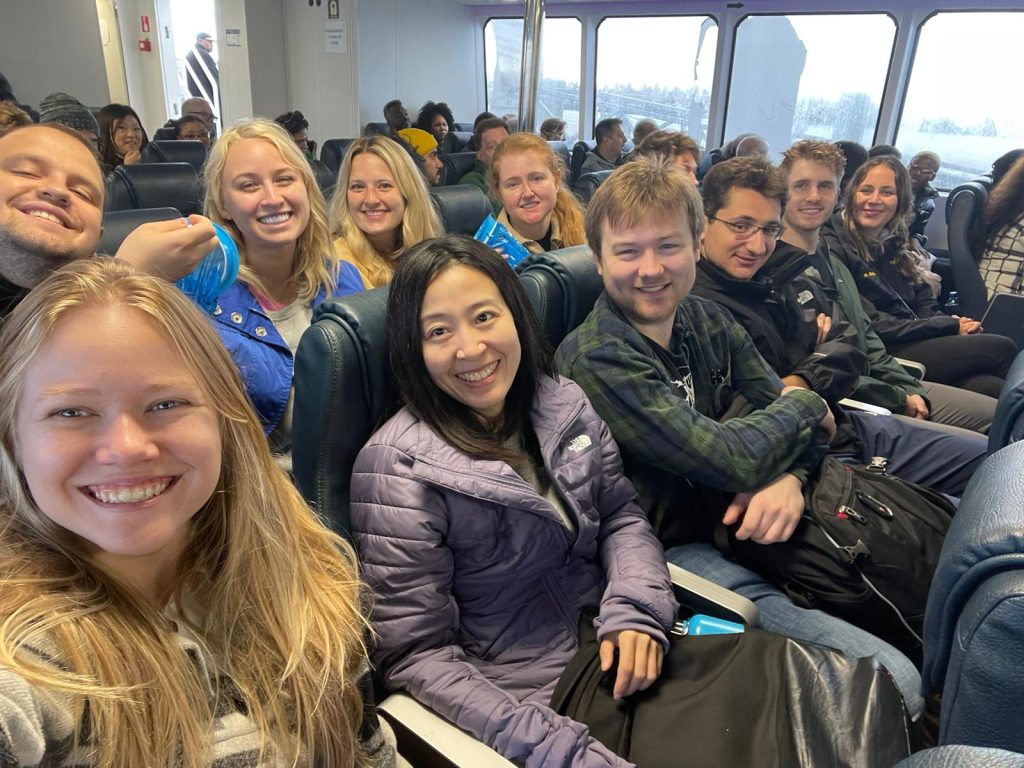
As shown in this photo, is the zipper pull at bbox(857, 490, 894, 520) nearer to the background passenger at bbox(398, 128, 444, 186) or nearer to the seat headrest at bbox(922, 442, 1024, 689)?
the seat headrest at bbox(922, 442, 1024, 689)

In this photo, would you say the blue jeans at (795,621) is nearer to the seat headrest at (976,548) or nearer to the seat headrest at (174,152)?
the seat headrest at (976,548)

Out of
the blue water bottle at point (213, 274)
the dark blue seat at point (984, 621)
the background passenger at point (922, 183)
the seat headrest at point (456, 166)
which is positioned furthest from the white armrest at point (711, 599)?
the background passenger at point (922, 183)

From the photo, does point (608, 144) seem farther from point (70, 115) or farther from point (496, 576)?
point (496, 576)

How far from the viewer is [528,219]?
2.60 m

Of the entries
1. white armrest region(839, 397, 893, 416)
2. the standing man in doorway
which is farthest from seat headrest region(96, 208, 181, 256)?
the standing man in doorway

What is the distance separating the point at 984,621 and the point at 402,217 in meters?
2.08

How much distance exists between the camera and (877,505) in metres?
1.43

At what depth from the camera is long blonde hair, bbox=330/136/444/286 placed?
7.58 feet

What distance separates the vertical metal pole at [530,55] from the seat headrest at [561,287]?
985 millimetres

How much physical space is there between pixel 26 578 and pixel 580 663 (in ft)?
2.66

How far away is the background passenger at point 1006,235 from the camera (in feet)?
11.0

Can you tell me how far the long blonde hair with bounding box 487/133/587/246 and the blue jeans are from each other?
1316 millimetres

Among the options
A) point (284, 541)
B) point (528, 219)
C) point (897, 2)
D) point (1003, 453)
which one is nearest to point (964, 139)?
point (897, 2)

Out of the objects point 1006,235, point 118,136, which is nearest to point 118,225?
point 118,136
